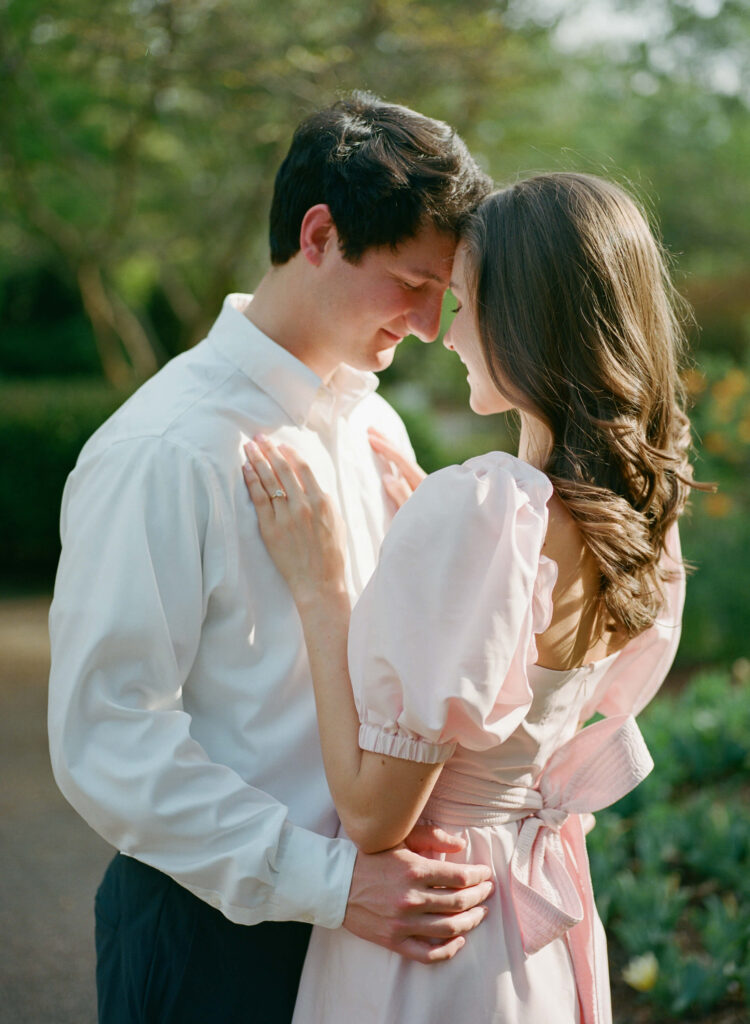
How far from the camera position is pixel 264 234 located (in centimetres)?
1256

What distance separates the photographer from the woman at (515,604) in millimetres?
1598

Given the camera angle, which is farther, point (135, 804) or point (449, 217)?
point (449, 217)

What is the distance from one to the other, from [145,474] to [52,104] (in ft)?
27.0

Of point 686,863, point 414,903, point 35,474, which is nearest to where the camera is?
point 414,903

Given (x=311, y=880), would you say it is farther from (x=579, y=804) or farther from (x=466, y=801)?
(x=579, y=804)

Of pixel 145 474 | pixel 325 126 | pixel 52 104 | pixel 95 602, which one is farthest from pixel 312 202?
pixel 52 104

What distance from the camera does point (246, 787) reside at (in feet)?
5.90

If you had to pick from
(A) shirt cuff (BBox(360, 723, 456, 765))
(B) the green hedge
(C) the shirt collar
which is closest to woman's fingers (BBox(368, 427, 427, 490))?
(C) the shirt collar

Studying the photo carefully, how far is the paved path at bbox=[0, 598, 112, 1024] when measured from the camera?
337cm

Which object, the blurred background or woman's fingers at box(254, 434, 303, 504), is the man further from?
the blurred background

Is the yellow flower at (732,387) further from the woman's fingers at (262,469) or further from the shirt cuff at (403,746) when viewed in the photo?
the shirt cuff at (403,746)

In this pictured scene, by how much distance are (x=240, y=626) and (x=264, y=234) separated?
37.1 feet

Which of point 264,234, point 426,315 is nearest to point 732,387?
point 426,315

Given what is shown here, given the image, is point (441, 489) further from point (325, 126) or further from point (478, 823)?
point (325, 126)
